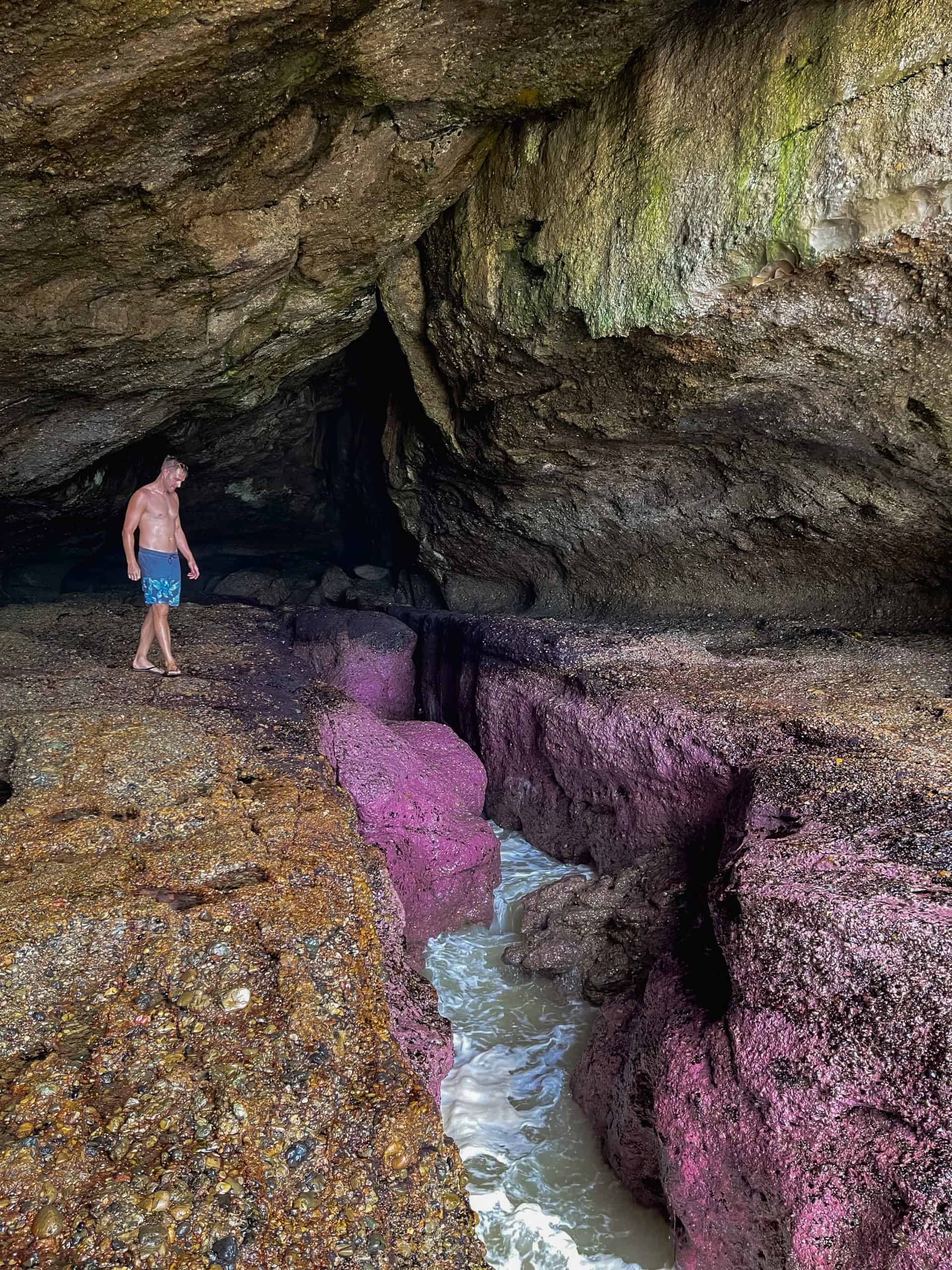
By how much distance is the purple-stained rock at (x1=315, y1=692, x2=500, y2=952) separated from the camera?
433 centimetres

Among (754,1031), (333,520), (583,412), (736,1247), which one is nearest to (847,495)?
(583,412)

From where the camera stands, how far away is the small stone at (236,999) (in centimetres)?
229

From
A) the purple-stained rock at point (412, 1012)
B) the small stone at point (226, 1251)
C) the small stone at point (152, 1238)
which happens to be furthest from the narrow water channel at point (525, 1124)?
the small stone at point (152, 1238)

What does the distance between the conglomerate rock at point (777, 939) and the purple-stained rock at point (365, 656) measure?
2036mm

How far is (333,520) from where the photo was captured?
36.6ft

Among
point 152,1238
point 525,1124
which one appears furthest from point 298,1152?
point 525,1124

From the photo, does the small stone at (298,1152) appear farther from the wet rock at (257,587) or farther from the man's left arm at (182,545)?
the wet rock at (257,587)

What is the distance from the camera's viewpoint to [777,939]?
8.71 ft

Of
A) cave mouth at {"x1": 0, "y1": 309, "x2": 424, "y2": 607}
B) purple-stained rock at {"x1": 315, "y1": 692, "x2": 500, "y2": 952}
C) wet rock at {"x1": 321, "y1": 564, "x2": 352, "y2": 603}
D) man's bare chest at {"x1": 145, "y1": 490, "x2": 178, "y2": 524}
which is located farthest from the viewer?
wet rock at {"x1": 321, "y1": 564, "x2": 352, "y2": 603}

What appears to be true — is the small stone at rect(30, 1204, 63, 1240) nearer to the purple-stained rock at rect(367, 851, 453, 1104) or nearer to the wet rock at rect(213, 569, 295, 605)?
the purple-stained rock at rect(367, 851, 453, 1104)

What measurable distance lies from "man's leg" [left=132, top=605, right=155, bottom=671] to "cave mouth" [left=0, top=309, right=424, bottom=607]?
2.29m

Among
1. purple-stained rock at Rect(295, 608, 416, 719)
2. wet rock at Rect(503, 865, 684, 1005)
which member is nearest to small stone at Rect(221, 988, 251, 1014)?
wet rock at Rect(503, 865, 684, 1005)

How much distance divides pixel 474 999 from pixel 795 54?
4406 mm

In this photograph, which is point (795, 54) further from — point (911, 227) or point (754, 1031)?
point (754, 1031)
